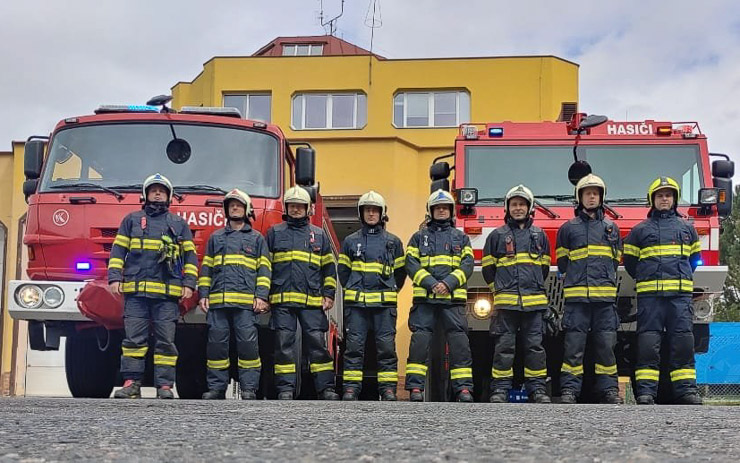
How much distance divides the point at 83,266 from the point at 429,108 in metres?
15.9

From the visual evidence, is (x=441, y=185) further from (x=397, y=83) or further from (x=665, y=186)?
(x=397, y=83)

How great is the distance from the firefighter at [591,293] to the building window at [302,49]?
64.9 ft

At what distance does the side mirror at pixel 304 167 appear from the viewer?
779 cm

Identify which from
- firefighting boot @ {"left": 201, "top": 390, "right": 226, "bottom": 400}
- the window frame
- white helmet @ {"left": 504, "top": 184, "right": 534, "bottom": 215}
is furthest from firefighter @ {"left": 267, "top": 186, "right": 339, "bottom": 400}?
the window frame

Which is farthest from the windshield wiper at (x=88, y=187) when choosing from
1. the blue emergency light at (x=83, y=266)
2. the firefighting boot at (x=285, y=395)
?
the firefighting boot at (x=285, y=395)

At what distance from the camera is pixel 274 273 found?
7.59 meters

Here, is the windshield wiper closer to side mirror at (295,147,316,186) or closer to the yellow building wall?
side mirror at (295,147,316,186)

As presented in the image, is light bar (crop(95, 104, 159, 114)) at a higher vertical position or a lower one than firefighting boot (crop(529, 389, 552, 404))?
higher

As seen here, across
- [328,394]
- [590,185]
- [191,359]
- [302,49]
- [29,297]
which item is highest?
[302,49]

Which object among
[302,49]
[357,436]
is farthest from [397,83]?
[357,436]

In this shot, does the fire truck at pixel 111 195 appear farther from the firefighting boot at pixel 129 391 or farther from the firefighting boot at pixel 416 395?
the firefighting boot at pixel 416 395

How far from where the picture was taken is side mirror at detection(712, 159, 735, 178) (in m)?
8.12

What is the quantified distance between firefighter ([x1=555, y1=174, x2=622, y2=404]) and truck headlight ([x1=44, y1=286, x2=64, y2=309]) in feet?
13.3

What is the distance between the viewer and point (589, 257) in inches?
287
